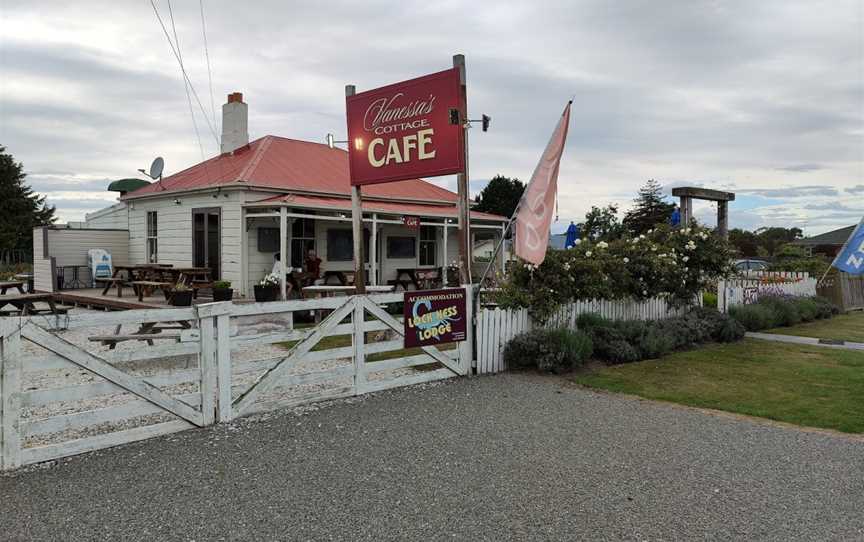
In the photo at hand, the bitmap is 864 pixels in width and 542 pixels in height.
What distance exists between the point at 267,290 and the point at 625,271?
25.7 feet

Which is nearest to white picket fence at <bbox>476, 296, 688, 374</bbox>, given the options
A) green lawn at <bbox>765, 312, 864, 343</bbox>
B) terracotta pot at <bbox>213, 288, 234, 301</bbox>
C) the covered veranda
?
green lawn at <bbox>765, 312, 864, 343</bbox>

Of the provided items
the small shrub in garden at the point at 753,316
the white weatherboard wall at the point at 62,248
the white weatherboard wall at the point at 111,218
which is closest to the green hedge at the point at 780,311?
the small shrub in garden at the point at 753,316

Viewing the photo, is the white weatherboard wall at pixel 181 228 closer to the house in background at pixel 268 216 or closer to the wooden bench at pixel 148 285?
the house in background at pixel 268 216

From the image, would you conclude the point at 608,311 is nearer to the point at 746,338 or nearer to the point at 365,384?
the point at 746,338

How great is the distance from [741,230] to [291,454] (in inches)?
2797

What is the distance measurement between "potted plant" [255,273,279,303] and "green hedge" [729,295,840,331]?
10.1 m

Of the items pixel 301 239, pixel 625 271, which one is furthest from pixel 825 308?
pixel 301 239

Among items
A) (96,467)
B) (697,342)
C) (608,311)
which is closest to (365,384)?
(96,467)

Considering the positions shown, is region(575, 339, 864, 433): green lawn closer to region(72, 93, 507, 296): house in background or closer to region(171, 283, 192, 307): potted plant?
region(72, 93, 507, 296): house in background

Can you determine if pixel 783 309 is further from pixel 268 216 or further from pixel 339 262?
pixel 268 216

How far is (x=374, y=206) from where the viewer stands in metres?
17.0

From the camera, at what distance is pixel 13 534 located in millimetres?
3482

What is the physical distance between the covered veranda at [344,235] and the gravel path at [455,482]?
8.80 meters

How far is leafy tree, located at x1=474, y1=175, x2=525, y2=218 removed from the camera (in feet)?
151
